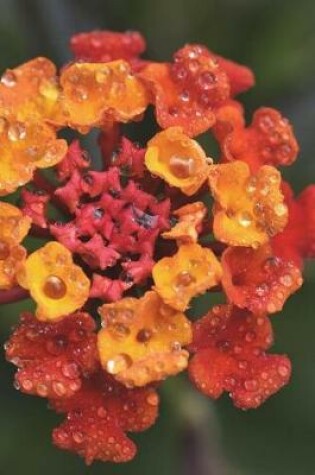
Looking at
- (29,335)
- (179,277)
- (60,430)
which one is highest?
(179,277)

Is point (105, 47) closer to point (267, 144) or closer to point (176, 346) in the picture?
point (267, 144)

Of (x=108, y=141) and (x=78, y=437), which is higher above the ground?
(x=108, y=141)

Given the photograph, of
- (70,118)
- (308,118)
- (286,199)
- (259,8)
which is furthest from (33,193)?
(259,8)

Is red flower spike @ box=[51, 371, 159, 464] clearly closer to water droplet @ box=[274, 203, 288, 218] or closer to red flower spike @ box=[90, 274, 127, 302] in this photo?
red flower spike @ box=[90, 274, 127, 302]

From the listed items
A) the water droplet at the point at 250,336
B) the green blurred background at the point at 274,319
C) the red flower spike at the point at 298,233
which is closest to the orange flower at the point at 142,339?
the water droplet at the point at 250,336

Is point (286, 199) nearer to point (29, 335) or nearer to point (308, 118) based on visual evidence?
point (29, 335)

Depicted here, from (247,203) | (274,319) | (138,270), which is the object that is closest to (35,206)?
(138,270)

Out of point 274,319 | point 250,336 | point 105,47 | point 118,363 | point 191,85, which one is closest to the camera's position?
point 118,363
